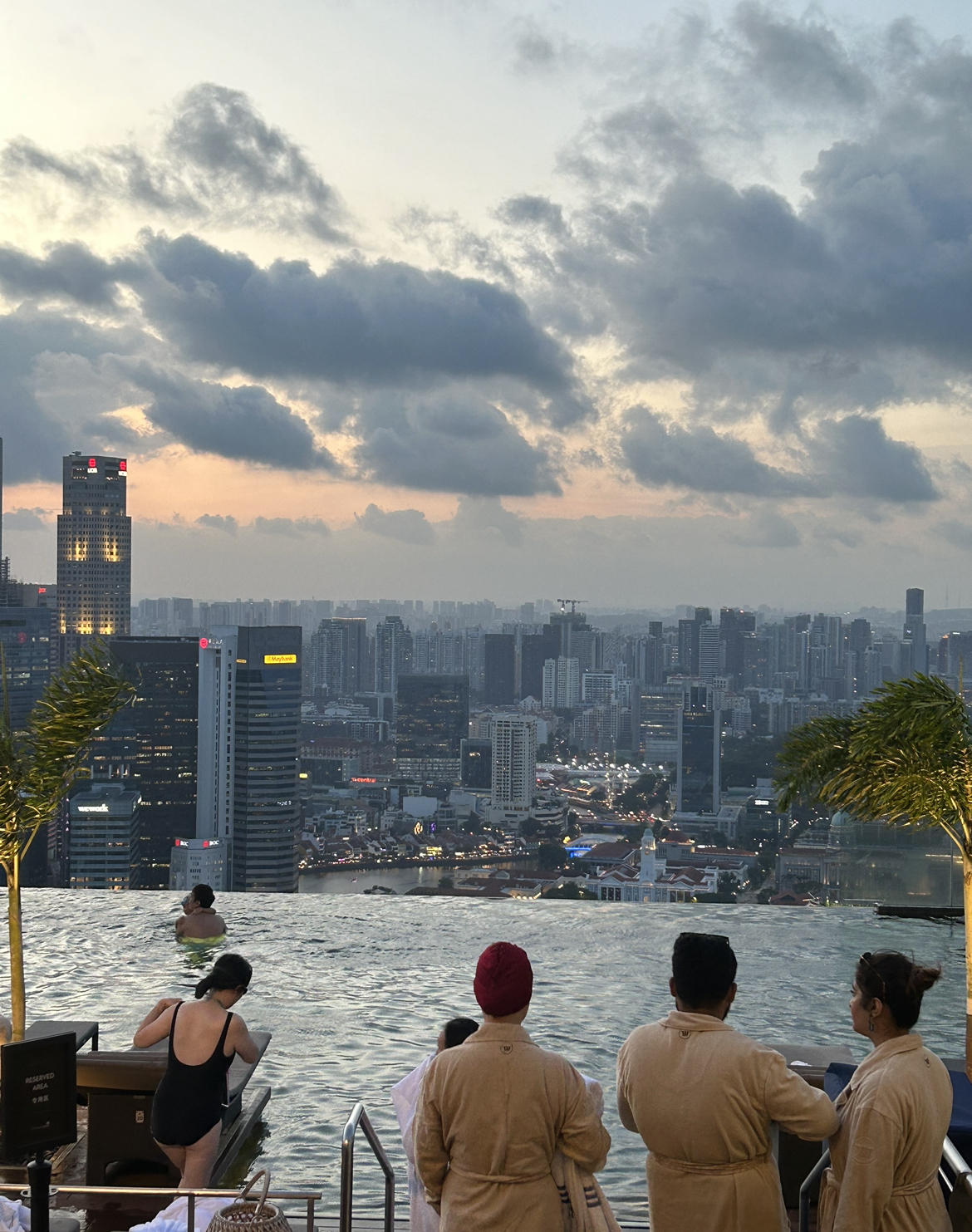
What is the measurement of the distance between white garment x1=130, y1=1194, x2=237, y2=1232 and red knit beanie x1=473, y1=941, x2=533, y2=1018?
1489 millimetres

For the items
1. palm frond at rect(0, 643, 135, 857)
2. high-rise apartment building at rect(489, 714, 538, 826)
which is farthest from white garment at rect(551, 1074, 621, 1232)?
high-rise apartment building at rect(489, 714, 538, 826)

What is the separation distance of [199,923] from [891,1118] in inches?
235

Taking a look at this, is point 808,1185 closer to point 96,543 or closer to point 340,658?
point 340,658

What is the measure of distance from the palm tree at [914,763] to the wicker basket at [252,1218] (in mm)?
2766

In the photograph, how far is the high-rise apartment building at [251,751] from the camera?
105 ft

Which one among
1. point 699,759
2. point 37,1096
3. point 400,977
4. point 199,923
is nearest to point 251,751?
point 699,759

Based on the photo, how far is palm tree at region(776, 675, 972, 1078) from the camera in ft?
13.6

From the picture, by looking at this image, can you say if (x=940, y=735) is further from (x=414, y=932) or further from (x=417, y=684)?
(x=417, y=684)

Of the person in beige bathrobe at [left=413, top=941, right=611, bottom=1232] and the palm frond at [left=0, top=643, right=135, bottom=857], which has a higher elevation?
the palm frond at [left=0, top=643, right=135, bottom=857]

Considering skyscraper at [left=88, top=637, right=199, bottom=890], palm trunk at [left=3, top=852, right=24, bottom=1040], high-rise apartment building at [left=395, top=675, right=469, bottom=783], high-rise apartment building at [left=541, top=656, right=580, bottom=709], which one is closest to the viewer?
palm trunk at [left=3, top=852, right=24, bottom=1040]

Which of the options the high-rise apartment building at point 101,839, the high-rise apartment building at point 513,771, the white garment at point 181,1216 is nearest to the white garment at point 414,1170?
the white garment at point 181,1216

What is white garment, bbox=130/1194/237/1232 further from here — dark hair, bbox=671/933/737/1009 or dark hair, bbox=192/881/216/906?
dark hair, bbox=192/881/216/906

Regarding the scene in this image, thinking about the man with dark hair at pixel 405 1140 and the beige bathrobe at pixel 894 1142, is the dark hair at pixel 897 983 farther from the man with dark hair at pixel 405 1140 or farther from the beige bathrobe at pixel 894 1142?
the man with dark hair at pixel 405 1140

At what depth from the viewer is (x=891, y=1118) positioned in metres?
1.90
